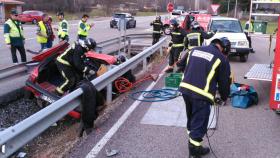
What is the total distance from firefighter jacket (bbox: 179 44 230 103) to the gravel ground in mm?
3993

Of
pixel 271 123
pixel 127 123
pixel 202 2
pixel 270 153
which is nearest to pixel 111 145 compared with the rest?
pixel 127 123

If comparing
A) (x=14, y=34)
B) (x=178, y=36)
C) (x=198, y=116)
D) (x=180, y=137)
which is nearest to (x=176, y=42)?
(x=178, y=36)

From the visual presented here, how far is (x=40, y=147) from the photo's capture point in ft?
20.6

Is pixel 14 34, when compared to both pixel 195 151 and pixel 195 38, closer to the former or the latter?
pixel 195 38

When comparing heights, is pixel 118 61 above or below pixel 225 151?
above

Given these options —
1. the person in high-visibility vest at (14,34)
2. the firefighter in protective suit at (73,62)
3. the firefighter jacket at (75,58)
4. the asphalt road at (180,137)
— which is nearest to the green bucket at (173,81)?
the asphalt road at (180,137)

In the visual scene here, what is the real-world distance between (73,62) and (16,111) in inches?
65.9

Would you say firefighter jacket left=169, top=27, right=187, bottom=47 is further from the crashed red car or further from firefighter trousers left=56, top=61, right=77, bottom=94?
firefighter trousers left=56, top=61, right=77, bottom=94

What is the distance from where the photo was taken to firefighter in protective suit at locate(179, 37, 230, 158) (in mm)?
4848

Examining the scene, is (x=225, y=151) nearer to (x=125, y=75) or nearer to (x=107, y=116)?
(x=107, y=116)

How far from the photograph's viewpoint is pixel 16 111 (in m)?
8.05

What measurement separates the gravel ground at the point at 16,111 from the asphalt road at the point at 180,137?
2050 mm

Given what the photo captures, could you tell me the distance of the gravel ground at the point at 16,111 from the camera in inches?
293

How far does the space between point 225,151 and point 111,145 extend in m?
1.62
